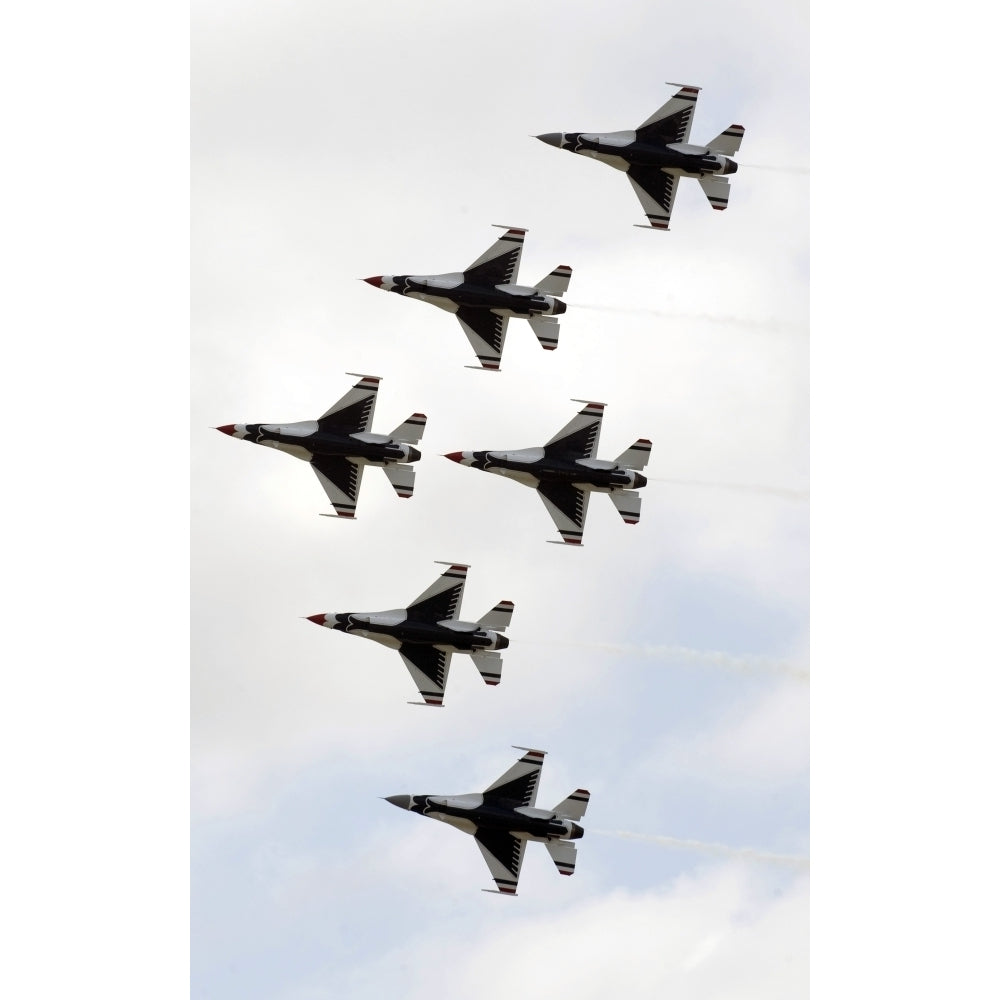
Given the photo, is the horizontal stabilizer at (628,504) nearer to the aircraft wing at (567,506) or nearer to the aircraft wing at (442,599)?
the aircraft wing at (567,506)

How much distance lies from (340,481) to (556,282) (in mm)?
11483

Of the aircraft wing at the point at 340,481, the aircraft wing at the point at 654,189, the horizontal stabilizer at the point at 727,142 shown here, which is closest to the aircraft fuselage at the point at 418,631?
the aircraft wing at the point at 340,481

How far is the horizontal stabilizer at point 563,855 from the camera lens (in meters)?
99.8

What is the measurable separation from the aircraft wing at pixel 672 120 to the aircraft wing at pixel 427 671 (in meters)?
22.0

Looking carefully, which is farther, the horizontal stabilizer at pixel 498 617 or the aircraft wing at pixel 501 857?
the aircraft wing at pixel 501 857

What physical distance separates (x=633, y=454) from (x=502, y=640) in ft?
29.1

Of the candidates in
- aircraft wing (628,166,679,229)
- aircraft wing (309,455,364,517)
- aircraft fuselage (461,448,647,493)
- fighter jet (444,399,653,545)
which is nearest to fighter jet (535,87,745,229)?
aircraft wing (628,166,679,229)

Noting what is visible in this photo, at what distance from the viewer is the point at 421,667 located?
101 metres

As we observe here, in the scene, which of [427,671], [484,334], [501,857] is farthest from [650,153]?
[501,857]

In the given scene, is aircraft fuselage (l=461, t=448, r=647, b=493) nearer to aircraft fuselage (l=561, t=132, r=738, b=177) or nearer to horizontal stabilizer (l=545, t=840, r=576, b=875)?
aircraft fuselage (l=561, t=132, r=738, b=177)

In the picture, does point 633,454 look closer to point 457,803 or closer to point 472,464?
point 472,464

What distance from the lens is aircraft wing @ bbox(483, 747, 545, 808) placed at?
100m

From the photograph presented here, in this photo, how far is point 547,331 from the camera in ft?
329

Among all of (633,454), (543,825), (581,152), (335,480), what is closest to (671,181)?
(581,152)
